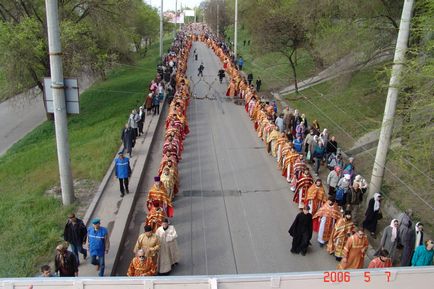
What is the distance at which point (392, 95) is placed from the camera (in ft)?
37.1

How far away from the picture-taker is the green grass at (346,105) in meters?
20.1

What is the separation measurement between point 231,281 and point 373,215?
6005 millimetres

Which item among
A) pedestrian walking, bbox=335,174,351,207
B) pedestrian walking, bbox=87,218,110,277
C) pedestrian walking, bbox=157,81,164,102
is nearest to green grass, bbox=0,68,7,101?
pedestrian walking, bbox=157,81,164,102

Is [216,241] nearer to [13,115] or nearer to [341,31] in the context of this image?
[341,31]

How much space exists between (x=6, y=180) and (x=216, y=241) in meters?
→ 9.51

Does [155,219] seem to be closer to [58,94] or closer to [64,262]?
[64,262]

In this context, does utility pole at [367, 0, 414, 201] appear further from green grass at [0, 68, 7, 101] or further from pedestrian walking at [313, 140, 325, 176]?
green grass at [0, 68, 7, 101]

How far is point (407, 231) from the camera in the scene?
9.59m

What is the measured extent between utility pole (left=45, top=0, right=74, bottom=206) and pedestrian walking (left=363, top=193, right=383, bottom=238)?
25.3ft

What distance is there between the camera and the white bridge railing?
636 cm

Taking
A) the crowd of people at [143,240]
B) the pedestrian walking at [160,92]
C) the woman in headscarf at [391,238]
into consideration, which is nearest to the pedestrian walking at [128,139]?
the crowd of people at [143,240]

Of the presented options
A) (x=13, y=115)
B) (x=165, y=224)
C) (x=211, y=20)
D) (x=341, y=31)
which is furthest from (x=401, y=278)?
(x=211, y=20)

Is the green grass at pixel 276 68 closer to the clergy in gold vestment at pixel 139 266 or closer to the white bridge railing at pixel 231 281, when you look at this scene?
the clergy in gold vestment at pixel 139 266

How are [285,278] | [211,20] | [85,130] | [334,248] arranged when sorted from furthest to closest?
[211,20]
[85,130]
[334,248]
[285,278]
